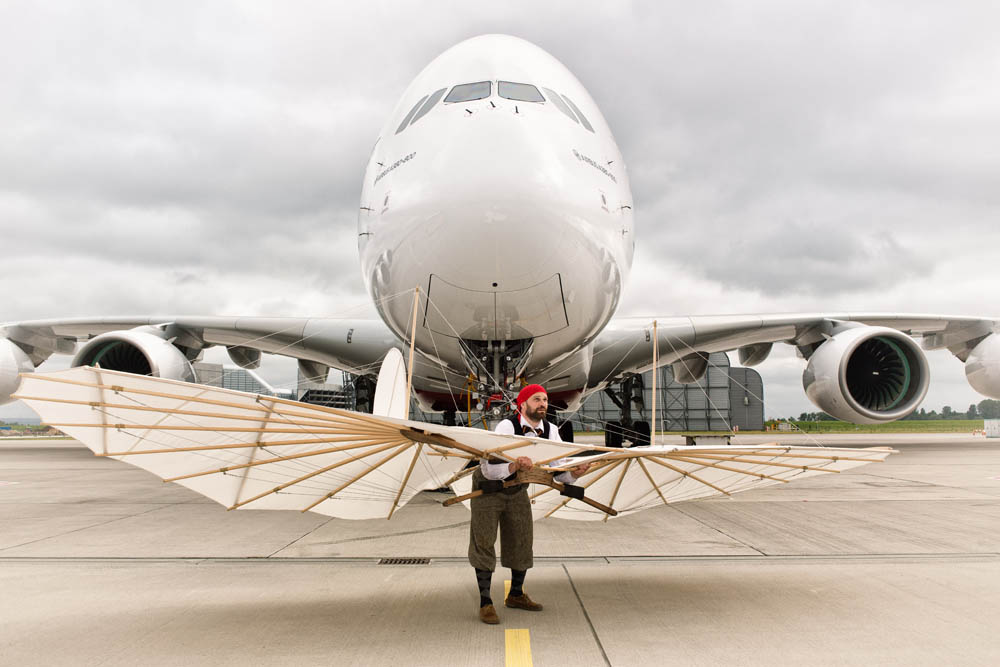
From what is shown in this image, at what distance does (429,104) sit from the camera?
602cm

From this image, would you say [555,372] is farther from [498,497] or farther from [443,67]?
[498,497]

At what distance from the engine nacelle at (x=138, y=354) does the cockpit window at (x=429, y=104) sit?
6.92 meters

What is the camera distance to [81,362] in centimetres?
1130

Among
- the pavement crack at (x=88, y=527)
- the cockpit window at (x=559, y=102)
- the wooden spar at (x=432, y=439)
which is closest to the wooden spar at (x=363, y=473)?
the wooden spar at (x=432, y=439)

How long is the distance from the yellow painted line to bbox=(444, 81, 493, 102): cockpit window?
443 cm

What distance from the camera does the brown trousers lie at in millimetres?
3277

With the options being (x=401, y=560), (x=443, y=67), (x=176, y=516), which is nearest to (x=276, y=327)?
(x=176, y=516)

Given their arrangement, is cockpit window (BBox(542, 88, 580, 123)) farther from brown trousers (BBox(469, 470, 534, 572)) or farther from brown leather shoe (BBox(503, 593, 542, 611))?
brown leather shoe (BBox(503, 593, 542, 611))

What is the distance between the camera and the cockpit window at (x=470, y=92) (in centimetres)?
578

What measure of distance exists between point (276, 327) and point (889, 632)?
10780mm

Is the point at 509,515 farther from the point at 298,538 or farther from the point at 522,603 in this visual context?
the point at 298,538

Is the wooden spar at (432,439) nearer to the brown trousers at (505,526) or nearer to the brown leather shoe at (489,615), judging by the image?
the brown trousers at (505,526)

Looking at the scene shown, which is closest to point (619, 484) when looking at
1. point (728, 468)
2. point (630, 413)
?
point (728, 468)

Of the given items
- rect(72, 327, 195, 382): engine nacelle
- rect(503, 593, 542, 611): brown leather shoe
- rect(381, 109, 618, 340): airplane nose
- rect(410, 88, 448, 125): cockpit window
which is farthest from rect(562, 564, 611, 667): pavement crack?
rect(72, 327, 195, 382): engine nacelle
